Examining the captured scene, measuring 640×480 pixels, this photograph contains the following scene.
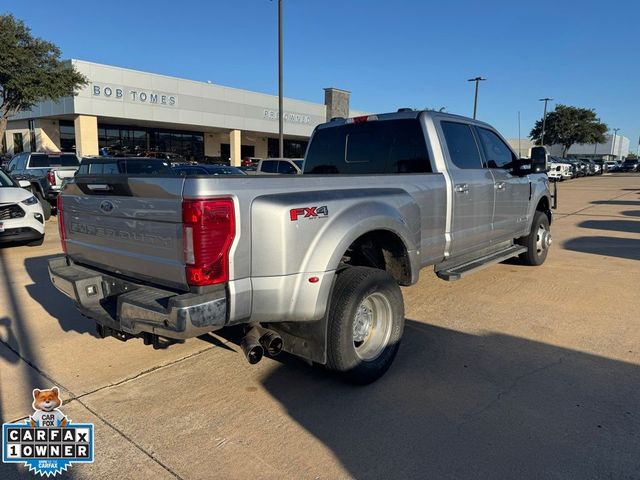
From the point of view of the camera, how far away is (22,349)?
4.27 meters

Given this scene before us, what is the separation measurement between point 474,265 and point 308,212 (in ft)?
9.04

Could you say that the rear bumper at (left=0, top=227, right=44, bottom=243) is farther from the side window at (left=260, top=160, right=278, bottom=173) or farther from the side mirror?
the side window at (left=260, top=160, right=278, bottom=173)

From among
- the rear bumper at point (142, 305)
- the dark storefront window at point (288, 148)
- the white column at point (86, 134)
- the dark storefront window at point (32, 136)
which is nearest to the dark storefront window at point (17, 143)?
the dark storefront window at point (32, 136)

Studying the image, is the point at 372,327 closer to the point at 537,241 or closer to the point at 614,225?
the point at 537,241

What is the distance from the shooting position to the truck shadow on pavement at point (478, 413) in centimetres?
271

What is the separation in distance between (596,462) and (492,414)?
66 cm

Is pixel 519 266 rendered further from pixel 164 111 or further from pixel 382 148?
pixel 164 111

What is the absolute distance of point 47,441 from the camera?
2.88 metres

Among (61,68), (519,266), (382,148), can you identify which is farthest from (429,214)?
(61,68)

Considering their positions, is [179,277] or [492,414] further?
[492,414]

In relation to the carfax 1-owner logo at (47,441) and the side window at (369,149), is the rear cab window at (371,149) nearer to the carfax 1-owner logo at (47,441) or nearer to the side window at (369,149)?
the side window at (369,149)

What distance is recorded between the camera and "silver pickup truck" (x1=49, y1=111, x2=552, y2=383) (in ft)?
9.00

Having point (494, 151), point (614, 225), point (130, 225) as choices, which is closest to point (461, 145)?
point (494, 151)

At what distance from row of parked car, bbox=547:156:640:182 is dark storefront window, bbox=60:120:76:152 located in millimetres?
30864
